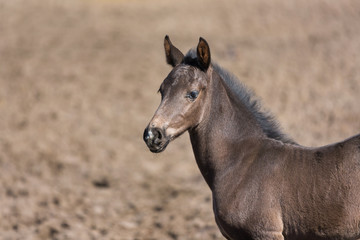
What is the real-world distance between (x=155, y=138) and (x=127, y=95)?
8785 millimetres

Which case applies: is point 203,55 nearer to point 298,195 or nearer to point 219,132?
point 219,132

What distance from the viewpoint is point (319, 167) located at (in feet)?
13.7

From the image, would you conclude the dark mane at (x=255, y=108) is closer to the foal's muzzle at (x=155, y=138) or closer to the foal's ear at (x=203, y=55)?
the foal's ear at (x=203, y=55)

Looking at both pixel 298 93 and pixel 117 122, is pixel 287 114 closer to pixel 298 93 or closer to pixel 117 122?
pixel 298 93

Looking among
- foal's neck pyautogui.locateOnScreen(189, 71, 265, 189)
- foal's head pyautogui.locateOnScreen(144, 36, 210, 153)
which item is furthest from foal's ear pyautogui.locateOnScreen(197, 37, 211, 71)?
foal's neck pyautogui.locateOnScreen(189, 71, 265, 189)

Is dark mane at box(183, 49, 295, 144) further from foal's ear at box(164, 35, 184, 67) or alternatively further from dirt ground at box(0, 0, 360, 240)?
dirt ground at box(0, 0, 360, 240)

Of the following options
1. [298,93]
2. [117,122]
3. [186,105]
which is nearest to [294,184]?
[186,105]

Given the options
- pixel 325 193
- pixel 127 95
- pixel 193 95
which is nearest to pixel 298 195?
pixel 325 193

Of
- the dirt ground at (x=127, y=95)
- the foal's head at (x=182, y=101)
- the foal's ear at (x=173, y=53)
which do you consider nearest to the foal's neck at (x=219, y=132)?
the foal's head at (x=182, y=101)

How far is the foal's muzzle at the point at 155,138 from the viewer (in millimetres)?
4066

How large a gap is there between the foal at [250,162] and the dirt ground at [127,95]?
8.68 feet

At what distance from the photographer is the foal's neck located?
14.8ft

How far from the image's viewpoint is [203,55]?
434 centimetres

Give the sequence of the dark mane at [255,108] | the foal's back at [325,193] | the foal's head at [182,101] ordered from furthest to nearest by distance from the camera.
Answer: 1. the dark mane at [255,108]
2. the foal's head at [182,101]
3. the foal's back at [325,193]
